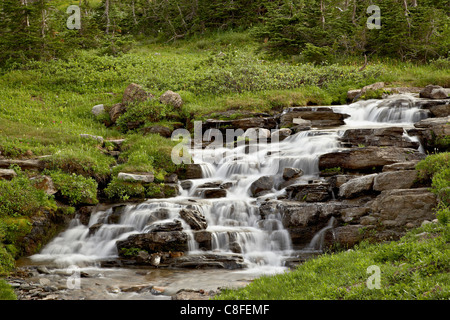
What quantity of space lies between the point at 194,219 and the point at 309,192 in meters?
3.89

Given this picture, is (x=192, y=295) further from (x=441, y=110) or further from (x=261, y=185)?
(x=441, y=110)

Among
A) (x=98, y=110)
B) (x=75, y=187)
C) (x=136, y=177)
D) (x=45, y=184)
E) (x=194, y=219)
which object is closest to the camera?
(x=194, y=219)

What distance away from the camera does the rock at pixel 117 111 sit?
77.1 feet

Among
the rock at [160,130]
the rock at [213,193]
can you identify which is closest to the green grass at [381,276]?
the rock at [213,193]

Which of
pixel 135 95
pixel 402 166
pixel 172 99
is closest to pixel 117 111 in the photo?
pixel 135 95

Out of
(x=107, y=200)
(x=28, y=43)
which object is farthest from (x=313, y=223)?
(x=28, y=43)

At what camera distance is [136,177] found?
15.6 meters

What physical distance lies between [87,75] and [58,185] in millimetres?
18238

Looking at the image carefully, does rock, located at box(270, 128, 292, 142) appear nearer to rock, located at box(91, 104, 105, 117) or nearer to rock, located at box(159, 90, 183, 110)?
rock, located at box(159, 90, 183, 110)

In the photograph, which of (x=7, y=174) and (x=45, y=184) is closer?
(x=45, y=184)

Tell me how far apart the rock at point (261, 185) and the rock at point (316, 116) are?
6422 mm

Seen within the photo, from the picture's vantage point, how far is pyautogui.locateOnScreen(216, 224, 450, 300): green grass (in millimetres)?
6500

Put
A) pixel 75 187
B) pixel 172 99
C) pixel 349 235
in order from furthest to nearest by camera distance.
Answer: pixel 172 99 < pixel 75 187 < pixel 349 235

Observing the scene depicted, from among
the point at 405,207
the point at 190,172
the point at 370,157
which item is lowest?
the point at 190,172
